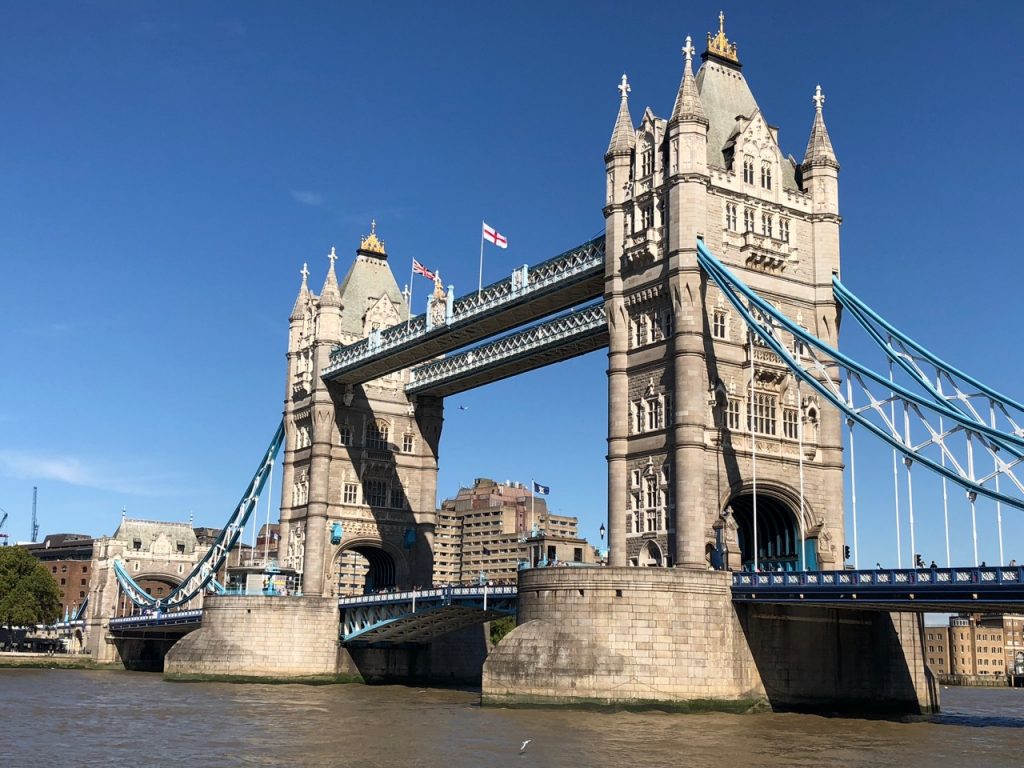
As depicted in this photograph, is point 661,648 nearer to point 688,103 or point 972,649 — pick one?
point 688,103

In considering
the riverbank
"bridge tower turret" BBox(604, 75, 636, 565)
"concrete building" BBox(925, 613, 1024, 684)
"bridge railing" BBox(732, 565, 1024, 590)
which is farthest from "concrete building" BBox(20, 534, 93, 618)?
"bridge railing" BBox(732, 565, 1024, 590)

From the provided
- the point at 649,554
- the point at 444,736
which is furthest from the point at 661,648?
the point at 444,736

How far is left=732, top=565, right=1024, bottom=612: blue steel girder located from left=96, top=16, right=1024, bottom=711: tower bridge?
0.09m

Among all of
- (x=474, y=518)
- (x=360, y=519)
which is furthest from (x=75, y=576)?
(x=360, y=519)

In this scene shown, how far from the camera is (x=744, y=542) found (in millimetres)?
62031

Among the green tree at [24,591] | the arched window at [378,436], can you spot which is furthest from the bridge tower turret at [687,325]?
the green tree at [24,591]

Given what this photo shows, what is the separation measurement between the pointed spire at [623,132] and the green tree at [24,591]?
72.1 metres

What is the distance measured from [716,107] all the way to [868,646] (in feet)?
87.1

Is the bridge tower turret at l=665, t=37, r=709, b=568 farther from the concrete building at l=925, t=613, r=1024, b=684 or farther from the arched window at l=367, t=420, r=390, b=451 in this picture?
the concrete building at l=925, t=613, r=1024, b=684

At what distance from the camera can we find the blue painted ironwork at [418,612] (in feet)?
212

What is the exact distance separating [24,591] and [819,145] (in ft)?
261

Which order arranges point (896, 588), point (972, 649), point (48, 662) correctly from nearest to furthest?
point (896, 588) → point (48, 662) → point (972, 649)

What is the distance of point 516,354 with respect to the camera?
2854 inches

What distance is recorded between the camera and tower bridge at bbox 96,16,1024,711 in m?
50.4
